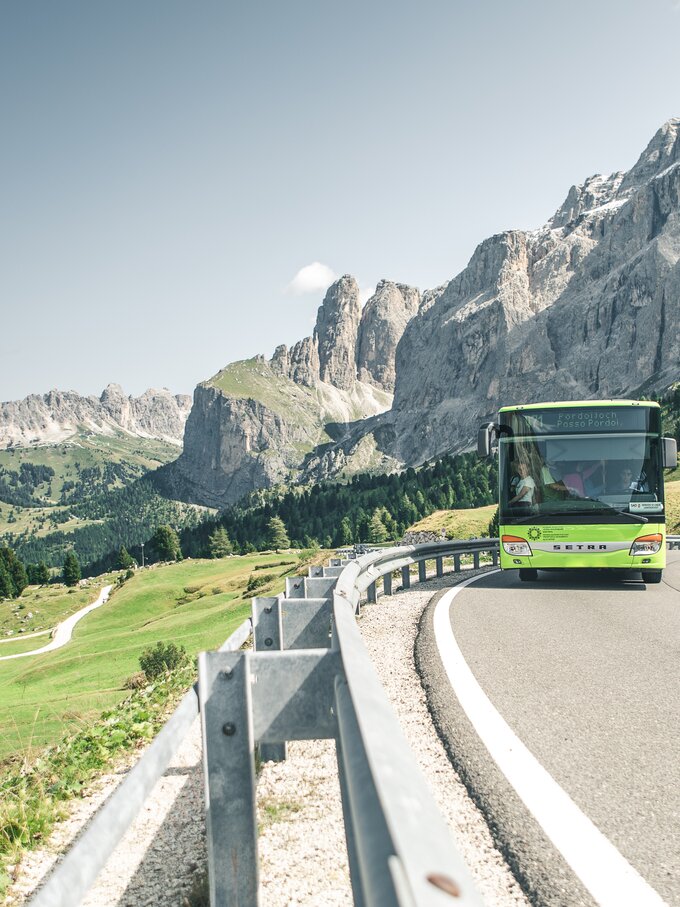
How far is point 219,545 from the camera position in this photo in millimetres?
159125

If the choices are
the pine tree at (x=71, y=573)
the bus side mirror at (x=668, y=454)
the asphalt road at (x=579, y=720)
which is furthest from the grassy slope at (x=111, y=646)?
the pine tree at (x=71, y=573)

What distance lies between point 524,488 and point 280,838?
13320 mm

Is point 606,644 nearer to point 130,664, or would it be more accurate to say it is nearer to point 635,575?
point 635,575

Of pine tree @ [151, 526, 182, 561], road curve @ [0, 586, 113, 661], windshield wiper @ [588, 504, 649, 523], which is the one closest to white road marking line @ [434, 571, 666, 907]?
windshield wiper @ [588, 504, 649, 523]

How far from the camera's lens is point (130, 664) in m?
37.2

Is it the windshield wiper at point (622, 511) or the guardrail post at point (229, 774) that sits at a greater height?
the guardrail post at point (229, 774)

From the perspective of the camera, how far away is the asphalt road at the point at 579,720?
3.76m

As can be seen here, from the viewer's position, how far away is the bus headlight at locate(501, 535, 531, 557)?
16469 mm

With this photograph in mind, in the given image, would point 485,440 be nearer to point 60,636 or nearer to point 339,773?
point 339,773

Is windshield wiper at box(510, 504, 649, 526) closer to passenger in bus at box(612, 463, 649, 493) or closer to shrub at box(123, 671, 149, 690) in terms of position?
passenger in bus at box(612, 463, 649, 493)

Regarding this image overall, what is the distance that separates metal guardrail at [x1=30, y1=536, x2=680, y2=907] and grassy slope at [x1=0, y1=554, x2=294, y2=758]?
4.52 metres

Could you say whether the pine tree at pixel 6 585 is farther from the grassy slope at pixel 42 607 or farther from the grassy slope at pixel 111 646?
the grassy slope at pixel 111 646

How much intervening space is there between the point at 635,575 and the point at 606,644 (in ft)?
37.2

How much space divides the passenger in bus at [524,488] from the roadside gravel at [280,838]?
11.0m
